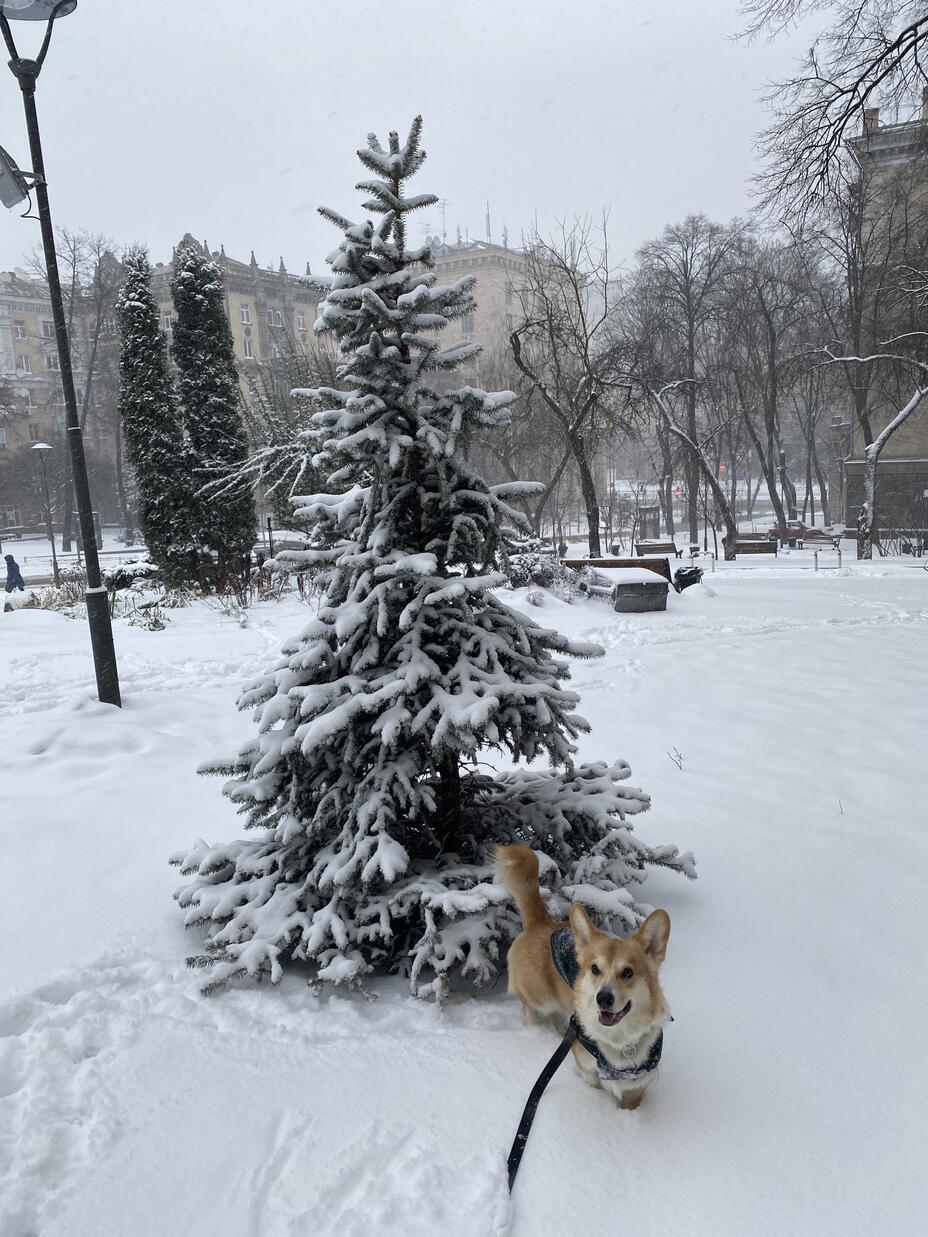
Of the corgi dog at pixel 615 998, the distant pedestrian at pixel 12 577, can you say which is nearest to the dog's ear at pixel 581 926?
the corgi dog at pixel 615 998

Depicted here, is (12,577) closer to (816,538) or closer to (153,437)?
(153,437)

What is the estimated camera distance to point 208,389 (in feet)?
64.2

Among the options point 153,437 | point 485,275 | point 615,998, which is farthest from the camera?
point 485,275

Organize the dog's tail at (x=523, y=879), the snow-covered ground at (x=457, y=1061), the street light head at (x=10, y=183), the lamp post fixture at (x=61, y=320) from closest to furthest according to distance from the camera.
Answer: the snow-covered ground at (x=457, y=1061), the dog's tail at (x=523, y=879), the lamp post fixture at (x=61, y=320), the street light head at (x=10, y=183)

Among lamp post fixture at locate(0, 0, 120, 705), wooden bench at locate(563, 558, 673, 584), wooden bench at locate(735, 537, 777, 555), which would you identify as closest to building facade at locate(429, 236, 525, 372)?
wooden bench at locate(735, 537, 777, 555)

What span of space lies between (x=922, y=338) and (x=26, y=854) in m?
27.8

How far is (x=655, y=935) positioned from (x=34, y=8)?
8.03 metres

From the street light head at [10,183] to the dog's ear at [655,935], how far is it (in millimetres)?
7507

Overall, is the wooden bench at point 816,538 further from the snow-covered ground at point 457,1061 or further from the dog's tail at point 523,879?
the dog's tail at point 523,879

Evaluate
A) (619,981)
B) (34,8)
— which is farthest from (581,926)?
(34,8)

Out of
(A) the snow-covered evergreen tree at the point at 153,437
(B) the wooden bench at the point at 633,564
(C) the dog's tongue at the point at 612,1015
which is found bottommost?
(C) the dog's tongue at the point at 612,1015

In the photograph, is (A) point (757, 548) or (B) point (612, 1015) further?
(A) point (757, 548)

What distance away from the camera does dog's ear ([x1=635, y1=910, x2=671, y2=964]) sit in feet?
8.23

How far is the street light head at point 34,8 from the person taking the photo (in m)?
5.93
